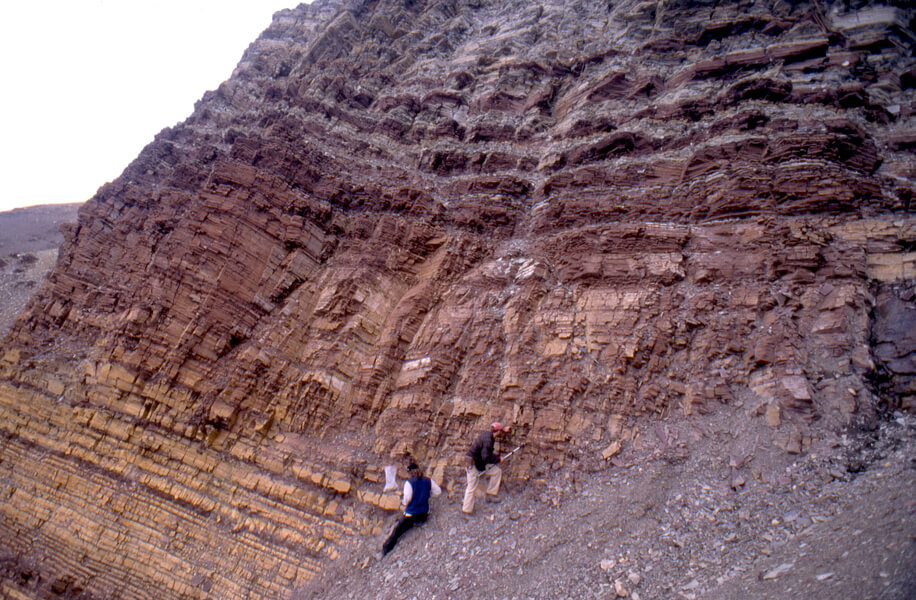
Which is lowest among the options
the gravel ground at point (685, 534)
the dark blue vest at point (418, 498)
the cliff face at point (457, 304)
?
the gravel ground at point (685, 534)

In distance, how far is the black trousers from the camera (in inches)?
343

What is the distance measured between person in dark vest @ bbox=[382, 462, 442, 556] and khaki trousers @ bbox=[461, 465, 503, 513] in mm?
742

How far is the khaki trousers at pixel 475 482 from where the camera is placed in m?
8.77

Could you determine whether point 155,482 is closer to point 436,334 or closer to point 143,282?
point 143,282

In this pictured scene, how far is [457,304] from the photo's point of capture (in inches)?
472

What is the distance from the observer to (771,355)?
8531 millimetres

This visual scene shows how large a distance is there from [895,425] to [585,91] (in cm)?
1332

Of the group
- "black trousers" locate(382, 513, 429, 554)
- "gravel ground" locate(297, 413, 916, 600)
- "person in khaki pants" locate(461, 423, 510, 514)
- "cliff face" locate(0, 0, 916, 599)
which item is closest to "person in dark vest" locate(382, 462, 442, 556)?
"black trousers" locate(382, 513, 429, 554)

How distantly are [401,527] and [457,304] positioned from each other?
210 inches

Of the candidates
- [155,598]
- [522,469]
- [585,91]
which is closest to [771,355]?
[522,469]

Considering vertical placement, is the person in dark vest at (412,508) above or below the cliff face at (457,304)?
below

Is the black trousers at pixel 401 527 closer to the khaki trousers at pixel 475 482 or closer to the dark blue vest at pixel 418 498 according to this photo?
the dark blue vest at pixel 418 498

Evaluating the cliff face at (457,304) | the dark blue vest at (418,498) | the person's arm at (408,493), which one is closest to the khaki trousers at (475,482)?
the cliff face at (457,304)

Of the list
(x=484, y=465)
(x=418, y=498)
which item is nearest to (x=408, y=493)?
(x=418, y=498)
